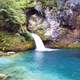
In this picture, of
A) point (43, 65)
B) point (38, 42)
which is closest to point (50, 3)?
point (38, 42)

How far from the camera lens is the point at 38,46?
67.1 ft

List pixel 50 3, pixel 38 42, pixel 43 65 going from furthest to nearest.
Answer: pixel 50 3 < pixel 38 42 < pixel 43 65

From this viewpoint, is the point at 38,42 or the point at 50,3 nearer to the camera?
the point at 38,42

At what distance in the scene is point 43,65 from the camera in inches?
568

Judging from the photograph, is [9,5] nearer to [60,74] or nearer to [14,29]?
[14,29]

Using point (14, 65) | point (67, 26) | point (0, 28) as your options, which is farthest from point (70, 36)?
point (14, 65)

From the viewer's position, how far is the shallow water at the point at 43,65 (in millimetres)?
12086

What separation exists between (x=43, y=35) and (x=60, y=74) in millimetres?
9036

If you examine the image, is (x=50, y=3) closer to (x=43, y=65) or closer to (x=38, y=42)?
(x=38, y=42)

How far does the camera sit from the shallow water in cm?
1209

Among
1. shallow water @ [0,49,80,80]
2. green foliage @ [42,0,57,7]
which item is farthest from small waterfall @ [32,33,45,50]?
green foliage @ [42,0,57,7]

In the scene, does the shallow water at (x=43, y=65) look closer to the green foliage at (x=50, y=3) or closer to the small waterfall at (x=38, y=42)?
the small waterfall at (x=38, y=42)

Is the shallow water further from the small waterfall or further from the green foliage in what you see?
the green foliage

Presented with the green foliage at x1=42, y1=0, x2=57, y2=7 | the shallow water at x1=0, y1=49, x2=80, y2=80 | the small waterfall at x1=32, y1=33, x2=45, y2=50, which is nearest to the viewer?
the shallow water at x1=0, y1=49, x2=80, y2=80
